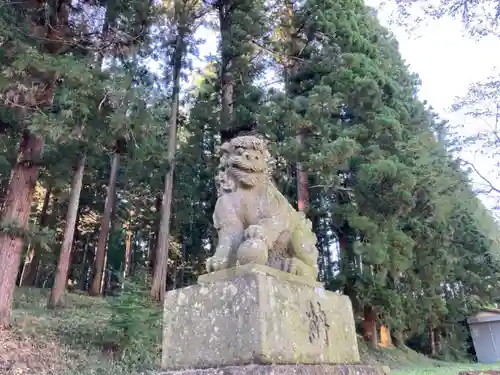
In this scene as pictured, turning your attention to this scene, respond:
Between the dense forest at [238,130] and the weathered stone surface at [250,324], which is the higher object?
the dense forest at [238,130]

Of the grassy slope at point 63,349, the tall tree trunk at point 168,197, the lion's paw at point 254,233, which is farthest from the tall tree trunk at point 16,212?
the lion's paw at point 254,233

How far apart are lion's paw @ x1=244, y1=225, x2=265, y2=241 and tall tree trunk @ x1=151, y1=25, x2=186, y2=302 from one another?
7.44m

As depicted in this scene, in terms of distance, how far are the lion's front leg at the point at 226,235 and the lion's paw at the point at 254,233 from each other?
0.10m

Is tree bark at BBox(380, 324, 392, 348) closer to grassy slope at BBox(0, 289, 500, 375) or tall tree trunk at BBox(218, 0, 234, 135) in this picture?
grassy slope at BBox(0, 289, 500, 375)

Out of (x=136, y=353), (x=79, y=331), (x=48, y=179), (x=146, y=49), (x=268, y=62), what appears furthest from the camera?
(x=268, y=62)

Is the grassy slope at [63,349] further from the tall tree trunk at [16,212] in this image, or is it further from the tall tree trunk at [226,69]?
the tall tree trunk at [226,69]

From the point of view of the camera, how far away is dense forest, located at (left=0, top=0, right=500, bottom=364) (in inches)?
243

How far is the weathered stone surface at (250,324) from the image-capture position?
1860 millimetres

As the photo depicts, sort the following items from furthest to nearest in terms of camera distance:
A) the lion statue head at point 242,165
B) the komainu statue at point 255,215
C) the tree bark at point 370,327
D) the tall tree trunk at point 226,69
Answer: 1. the tree bark at point 370,327
2. the tall tree trunk at point 226,69
3. the lion statue head at point 242,165
4. the komainu statue at point 255,215

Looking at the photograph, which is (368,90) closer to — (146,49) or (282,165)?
(282,165)

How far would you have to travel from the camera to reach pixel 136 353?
237 inches

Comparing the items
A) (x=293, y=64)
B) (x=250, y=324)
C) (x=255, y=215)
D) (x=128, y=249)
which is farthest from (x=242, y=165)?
(x=128, y=249)

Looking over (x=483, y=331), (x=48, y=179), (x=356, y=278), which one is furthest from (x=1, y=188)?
(x=483, y=331)

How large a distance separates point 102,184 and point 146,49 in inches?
379
